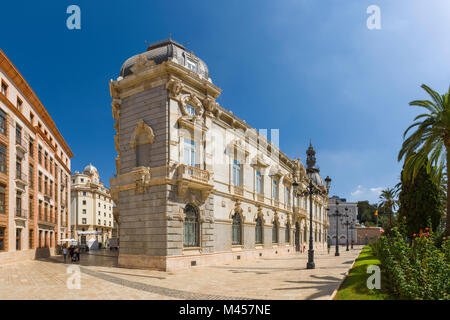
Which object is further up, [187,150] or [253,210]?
[187,150]

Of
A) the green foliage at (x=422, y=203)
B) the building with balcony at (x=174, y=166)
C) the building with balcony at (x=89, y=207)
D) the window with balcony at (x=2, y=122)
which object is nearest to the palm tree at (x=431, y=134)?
the green foliage at (x=422, y=203)

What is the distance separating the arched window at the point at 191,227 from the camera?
23109 mm

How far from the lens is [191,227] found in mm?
23625

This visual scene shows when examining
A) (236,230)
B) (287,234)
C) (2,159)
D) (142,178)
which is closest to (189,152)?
(142,178)

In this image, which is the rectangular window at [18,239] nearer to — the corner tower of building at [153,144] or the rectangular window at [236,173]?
the corner tower of building at [153,144]

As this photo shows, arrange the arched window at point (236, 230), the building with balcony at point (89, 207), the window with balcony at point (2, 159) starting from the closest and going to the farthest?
the window with balcony at point (2, 159) → the arched window at point (236, 230) → the building with balcony at point (89, 207)

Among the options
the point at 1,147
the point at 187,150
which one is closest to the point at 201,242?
the point at 187,150

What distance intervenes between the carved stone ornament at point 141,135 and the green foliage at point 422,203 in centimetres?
1949

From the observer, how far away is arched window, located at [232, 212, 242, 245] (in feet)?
96.0

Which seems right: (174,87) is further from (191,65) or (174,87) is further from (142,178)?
(142,178)

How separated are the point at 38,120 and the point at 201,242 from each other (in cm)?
2614

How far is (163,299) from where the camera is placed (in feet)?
40.4

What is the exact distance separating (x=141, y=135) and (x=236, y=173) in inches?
396
